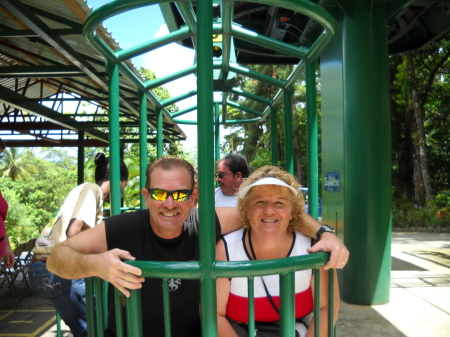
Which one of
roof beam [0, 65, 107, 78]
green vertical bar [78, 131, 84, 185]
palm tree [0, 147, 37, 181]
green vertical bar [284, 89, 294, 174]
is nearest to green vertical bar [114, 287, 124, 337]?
green vertical bar [284, 89, 294, 174]

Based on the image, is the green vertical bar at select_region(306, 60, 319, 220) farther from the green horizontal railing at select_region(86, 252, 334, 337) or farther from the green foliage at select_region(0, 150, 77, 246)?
the green foliage at select_region(0, 150, 77, 246)

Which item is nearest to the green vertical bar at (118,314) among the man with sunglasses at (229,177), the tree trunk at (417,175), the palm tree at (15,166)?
the man with sunglasses at (229,177)

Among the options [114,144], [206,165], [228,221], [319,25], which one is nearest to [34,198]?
[319,25]

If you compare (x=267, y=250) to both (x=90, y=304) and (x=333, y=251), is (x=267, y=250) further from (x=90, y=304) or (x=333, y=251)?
(x=90, y=304)

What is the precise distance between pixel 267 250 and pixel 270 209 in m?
0.19

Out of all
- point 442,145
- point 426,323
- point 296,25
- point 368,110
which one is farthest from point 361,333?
point 442,145

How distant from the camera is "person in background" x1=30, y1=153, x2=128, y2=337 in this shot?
8.70 ft

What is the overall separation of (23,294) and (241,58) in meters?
4.89

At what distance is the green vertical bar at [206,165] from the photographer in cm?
143

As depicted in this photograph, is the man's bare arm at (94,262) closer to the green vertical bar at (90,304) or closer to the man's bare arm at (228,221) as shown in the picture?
the green vertical bar at (90,304)

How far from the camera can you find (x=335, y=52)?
5.24 m

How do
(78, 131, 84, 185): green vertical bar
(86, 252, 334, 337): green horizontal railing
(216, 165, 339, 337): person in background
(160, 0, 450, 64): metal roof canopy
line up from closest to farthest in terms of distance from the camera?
1. (86, 252, 334, 337): green horizontal railing
2. (216, 165, 339, 337): person in background
3. (160, 0, 450, 64): metal roof canopy
4. (78, 131, 84, 185): green vertical bar

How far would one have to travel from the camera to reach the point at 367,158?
480 centimetres

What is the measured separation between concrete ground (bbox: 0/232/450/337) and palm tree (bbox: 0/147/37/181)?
3217cm
